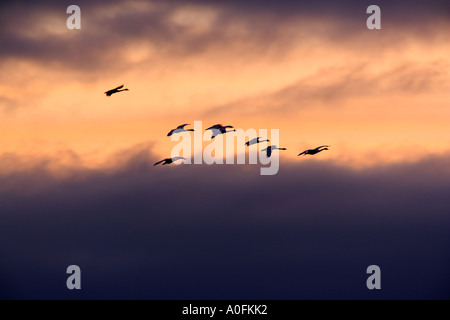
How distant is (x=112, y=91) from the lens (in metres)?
94.2

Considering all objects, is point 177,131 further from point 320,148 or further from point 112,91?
point 320,148

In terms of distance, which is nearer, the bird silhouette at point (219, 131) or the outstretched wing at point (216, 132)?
the bird silhouette at point (219, 131)

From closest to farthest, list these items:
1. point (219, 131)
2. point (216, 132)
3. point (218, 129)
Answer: point (218, 129), point (216, 132), point (219, 131)

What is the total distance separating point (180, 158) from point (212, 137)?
9.09m

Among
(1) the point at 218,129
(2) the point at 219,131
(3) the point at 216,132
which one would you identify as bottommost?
(3) the point at 216,132

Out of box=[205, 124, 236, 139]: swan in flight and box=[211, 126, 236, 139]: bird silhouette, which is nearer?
box=[205, 124, 236, 139]: swan in flight

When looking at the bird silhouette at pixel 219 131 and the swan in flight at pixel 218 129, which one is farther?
the bird silhouette at pixel 219 131

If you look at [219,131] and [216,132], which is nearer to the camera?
[216,132]

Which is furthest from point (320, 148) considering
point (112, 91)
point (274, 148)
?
point (112, 91)

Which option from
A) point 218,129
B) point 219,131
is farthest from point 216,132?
point 218,129

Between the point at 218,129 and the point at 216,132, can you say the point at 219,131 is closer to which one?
the point at 216,132

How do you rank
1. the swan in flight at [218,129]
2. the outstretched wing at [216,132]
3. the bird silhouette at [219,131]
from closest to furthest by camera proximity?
the swan in flight at [218,129]
the bird silhouette at [219,131]
the outstretched wing at [216,132]

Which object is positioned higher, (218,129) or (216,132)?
(218,129)

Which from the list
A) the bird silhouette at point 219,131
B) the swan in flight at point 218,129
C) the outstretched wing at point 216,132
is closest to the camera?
the swan in flight at point 218,129
